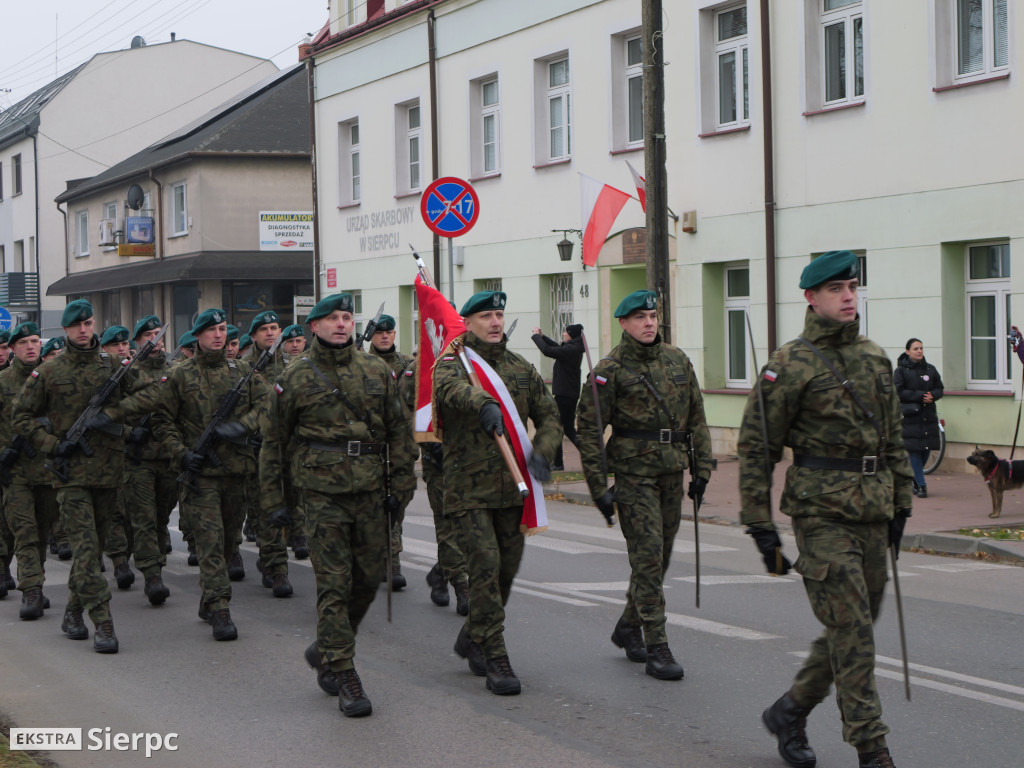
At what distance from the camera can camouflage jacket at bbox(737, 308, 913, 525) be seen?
5188mm

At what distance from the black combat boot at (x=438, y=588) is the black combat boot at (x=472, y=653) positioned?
6.13 feet

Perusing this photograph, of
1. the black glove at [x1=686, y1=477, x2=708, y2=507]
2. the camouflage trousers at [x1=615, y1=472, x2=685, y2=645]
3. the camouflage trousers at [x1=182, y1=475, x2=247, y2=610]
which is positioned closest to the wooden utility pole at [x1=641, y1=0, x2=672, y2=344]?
the camouflage trousers at [x1=182, y1=475, x2=247, y2=610]

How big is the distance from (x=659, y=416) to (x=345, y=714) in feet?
7.08

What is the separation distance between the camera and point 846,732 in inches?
197

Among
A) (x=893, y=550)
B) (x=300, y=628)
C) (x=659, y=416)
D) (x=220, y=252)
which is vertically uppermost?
(x=220, y=252)

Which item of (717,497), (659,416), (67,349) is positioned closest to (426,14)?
(717,497)

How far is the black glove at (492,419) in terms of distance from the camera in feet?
20.6

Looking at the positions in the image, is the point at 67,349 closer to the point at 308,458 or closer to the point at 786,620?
the point at 308,458

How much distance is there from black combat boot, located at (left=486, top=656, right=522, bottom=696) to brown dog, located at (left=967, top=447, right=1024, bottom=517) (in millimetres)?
7170

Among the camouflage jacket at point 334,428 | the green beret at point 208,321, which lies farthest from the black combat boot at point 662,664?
the green beret at point 208,321

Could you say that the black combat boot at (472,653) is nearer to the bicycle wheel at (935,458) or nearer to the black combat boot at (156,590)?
the black combat boot at (156,590)

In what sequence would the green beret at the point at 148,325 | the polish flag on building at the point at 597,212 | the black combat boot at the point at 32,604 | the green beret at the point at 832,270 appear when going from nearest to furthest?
the green beret at the point at 832,270
the black combat boot at the point at 32,604
the green beret at the point at 148,325
the polish flag on building at the point at 597,212

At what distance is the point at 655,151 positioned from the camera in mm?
14953

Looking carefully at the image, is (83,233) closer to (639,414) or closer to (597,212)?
(597,212)
